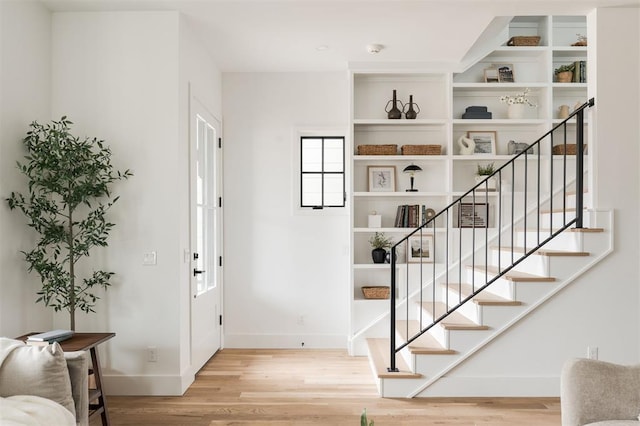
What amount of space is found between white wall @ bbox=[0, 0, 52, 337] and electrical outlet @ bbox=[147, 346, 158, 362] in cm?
78

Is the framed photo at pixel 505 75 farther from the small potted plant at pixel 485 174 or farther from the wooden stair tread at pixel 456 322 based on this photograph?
the wooden stair tread at pixel 456 322

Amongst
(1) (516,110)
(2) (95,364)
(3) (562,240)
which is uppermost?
(1) (516,110)

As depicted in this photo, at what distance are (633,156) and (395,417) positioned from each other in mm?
2658

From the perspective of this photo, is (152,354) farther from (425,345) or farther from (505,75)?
(505,75)

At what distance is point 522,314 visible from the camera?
3.77 meters

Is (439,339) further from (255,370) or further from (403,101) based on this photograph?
(403,101)

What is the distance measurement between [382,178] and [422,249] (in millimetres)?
855

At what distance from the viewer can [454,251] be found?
5.15m

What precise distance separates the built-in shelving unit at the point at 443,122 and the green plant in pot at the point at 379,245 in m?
0.07

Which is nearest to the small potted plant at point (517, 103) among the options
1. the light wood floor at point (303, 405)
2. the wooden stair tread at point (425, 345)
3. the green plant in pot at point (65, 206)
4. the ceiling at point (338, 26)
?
the ceiling at point (338, 26)

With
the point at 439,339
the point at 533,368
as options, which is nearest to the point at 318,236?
the point at 439,339

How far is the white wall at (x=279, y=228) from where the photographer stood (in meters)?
5.32

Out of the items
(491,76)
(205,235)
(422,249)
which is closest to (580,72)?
(491,76)

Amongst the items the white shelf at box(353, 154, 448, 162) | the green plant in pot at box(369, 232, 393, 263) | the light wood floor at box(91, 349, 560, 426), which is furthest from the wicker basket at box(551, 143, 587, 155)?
the light wood floor at box(91, 349, 560, 426)
